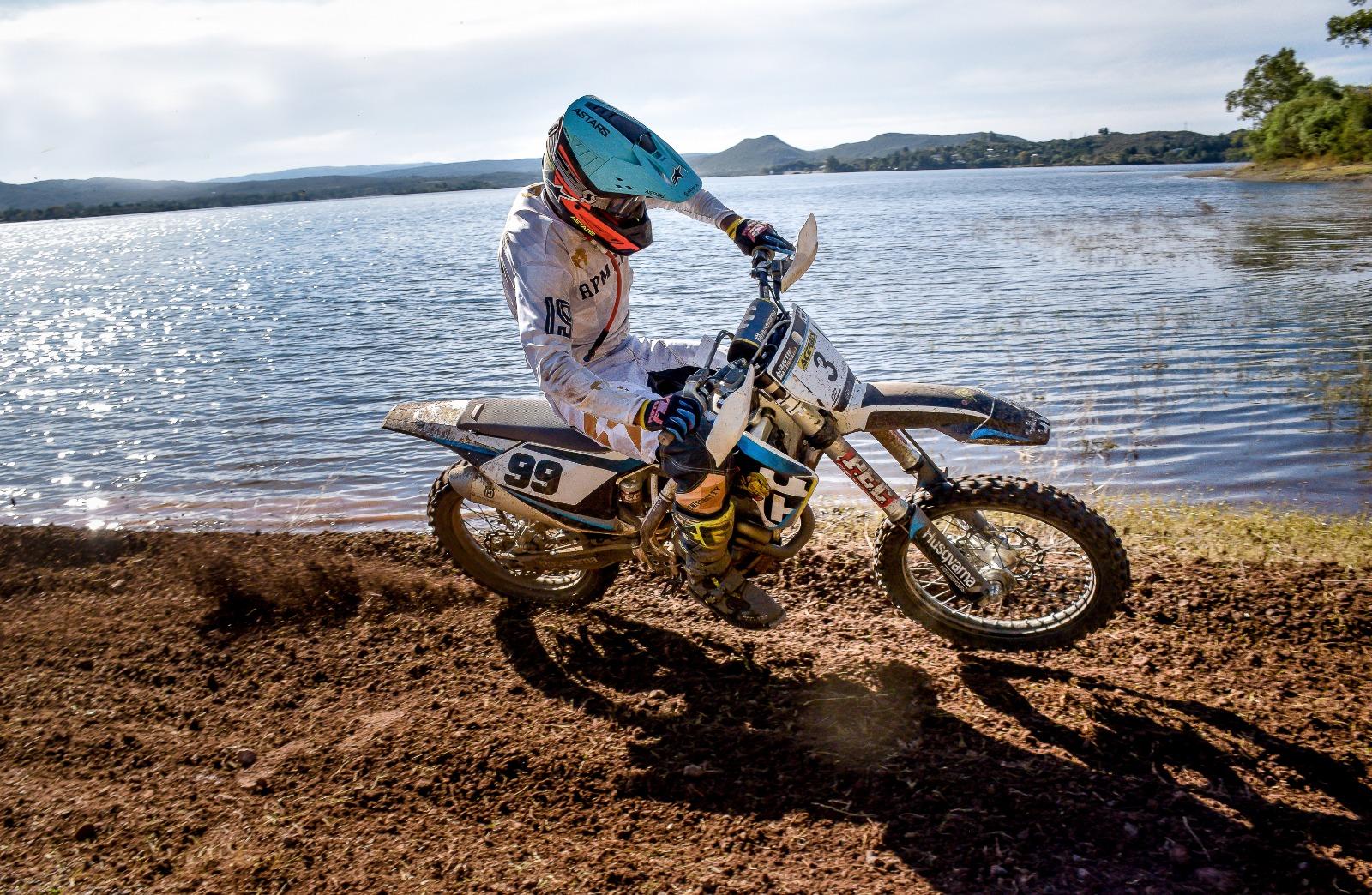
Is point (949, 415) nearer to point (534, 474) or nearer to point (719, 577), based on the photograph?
point (719, 577)

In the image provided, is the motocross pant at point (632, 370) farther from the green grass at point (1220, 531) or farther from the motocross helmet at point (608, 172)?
the green grass at point (1220, 531)

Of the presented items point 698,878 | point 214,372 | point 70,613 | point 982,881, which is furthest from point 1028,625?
point 214,372

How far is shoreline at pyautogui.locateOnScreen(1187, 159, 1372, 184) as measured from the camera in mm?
57094

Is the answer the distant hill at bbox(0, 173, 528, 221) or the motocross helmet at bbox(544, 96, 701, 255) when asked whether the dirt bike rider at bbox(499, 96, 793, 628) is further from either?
the distant hill at bbox(0, 173, 528, 221)

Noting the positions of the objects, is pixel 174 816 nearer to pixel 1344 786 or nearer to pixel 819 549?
pixel 819 549

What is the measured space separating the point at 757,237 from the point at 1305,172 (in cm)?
7620

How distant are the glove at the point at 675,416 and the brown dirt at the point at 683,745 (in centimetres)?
152

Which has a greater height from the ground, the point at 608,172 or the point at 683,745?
the point at 608,172

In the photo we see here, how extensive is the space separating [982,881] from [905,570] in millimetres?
1940

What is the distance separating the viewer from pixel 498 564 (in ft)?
20.0

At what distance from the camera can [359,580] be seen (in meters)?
6.61

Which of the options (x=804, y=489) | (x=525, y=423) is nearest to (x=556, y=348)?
(x=525, y=423)

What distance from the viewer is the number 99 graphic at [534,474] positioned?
539 cm

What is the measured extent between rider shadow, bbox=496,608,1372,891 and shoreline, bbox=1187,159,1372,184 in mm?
60774
